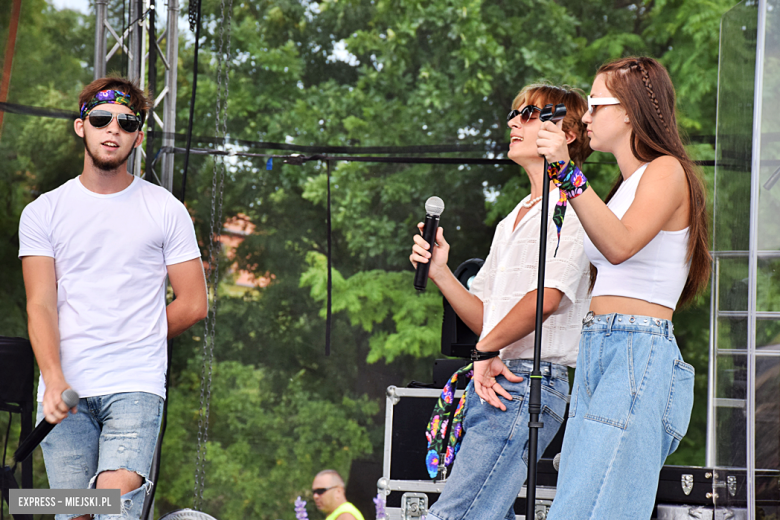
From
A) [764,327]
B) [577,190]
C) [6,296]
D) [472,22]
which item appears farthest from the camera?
[472,22]

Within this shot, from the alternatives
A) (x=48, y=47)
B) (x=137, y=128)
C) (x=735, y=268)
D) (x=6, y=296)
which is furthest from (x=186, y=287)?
(x=48, y=47)

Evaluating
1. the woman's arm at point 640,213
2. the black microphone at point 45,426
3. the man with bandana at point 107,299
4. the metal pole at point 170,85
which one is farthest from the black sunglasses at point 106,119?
the metal pole at point 170,85

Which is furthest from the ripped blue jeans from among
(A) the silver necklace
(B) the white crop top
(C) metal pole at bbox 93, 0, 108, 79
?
(C) metal pole at bbox 93, 0, 108, 79

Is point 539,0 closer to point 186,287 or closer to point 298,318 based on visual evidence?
point 298,318

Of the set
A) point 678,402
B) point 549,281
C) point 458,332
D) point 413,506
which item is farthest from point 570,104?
point 413,506

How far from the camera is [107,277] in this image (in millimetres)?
1858

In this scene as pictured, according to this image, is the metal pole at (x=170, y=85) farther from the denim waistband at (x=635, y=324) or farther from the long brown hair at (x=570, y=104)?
the denim waistband at (x=635, y=324)

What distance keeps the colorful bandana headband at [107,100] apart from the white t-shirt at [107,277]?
0.22 m

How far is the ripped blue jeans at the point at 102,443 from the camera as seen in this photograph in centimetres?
176

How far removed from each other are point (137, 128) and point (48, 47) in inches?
154

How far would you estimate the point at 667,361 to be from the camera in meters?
1.29

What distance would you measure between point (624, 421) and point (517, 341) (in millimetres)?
479

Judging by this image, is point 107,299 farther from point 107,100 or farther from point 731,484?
point 731,484

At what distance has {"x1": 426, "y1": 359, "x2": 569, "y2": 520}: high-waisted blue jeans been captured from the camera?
1.63 metres
